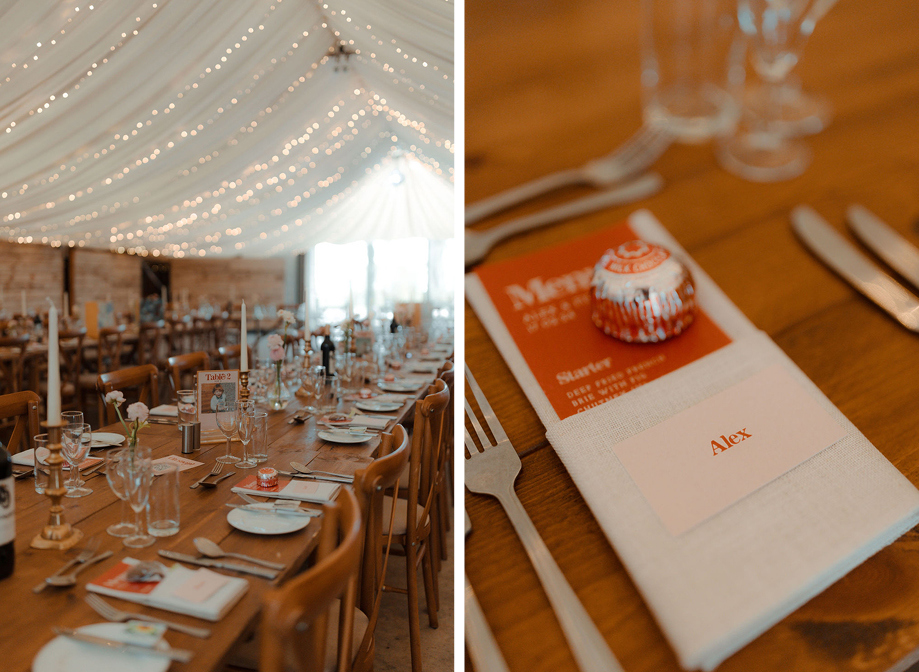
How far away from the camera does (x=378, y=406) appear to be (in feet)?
7.61

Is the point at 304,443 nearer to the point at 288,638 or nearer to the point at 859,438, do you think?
the point at 288,638

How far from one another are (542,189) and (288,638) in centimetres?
70

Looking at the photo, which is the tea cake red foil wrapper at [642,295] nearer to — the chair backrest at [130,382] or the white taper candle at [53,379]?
the white taper candle at [53,379]

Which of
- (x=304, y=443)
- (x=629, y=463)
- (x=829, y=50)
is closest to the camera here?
(x=629, y=463)

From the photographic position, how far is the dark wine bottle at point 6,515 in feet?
2.76

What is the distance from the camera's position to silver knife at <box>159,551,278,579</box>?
2.99ft

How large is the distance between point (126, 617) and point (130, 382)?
1.72 metres

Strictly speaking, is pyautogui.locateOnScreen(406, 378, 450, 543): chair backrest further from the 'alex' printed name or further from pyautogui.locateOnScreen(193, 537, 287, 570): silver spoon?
the 'alex' printed name

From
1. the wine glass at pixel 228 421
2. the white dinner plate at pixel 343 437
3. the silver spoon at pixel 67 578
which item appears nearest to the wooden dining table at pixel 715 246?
the silver spoon at pixel 67 578

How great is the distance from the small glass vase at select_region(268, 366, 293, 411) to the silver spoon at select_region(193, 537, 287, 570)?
1.28m

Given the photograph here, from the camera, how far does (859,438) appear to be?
65 centimetres

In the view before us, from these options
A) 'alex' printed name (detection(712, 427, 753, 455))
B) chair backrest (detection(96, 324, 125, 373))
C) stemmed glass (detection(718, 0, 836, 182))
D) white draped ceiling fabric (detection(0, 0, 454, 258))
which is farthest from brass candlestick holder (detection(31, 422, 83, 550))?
chair backrest (detection(96, 324, 125, 373))

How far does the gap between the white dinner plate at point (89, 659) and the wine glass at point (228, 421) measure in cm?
76

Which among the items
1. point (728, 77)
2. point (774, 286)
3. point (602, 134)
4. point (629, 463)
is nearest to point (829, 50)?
Answer: point (728, 77)
